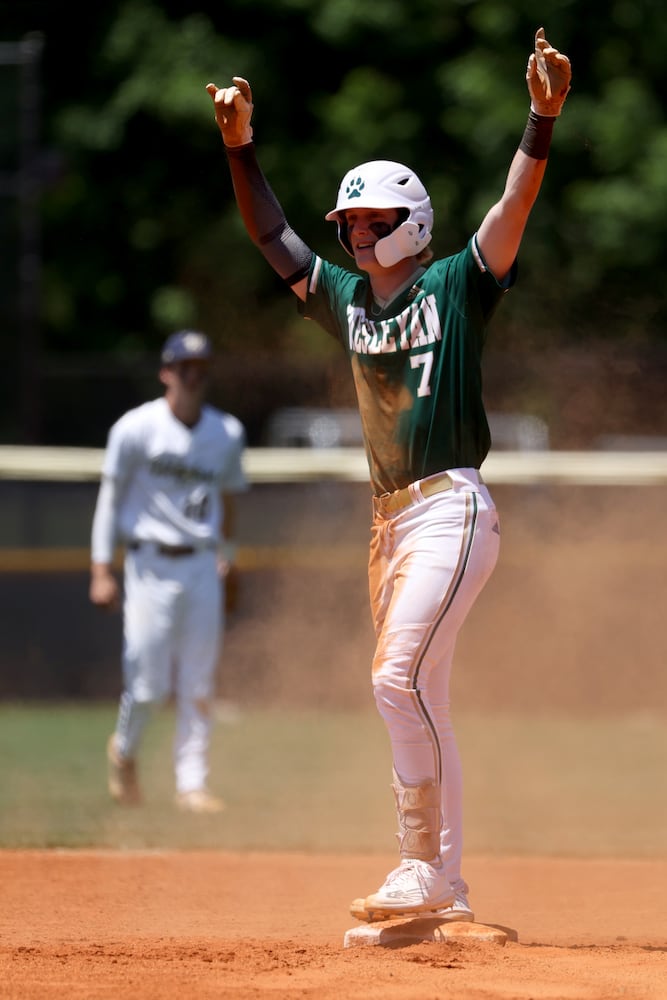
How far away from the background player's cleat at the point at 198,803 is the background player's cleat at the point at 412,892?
360 centimetres

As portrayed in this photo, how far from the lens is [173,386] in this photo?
29.9 feet

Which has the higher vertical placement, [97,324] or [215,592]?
[97,324]

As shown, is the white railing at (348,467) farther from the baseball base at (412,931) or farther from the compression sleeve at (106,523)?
the baseball base at (412,931)

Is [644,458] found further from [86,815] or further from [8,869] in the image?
[8,869]

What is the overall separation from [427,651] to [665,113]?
633 inches

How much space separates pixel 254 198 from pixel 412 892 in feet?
7.08

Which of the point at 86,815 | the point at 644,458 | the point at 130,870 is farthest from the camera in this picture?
the point at 644,458

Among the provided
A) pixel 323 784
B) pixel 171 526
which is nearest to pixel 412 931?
pixel 171 526

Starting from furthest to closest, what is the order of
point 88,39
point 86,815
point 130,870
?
point 88,39
point 86,815
point 130,870

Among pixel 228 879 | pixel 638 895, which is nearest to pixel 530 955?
pixel 638 895

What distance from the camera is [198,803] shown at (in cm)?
847

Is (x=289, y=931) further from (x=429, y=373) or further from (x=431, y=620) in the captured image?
(x=429, y=373)

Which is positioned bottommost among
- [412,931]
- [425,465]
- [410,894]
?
[412,931]

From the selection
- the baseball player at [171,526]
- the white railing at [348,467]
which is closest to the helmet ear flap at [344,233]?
the baseball player at [171,526]
